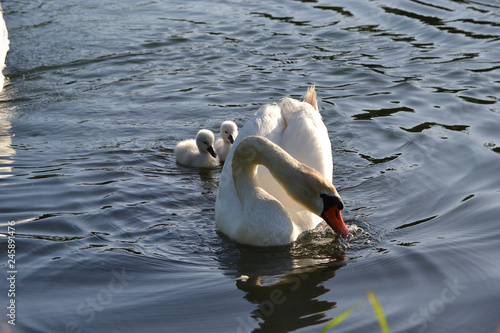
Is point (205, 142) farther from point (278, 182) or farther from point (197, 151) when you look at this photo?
point (278, 182)

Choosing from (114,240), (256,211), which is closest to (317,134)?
(256,211)

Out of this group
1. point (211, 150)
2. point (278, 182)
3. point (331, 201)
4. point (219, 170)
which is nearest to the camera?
point (331, 201)

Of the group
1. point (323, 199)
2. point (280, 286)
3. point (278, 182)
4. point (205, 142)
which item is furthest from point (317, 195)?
point (205, 142)

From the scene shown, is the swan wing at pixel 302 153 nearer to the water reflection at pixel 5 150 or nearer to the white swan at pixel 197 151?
the white swan at pixel 197 151

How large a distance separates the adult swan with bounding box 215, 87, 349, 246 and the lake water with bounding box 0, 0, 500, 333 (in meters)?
0.20

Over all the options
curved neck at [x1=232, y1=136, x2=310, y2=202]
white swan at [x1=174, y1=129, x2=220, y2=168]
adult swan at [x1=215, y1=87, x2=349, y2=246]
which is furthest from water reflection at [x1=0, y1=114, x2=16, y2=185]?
curved neck at [x1=232, y1=136, x2=310, y2=202]

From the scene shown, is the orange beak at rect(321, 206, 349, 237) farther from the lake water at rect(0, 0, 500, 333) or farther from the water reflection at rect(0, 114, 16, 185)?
the water reflection at rect(0, 114, 16, 185)

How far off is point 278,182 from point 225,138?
299 cm

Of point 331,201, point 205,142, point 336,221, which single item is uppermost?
point 331,201

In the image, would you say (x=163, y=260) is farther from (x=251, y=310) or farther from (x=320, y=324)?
(x=320, y=324)

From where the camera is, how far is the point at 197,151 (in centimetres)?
905

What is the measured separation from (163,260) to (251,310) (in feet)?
3.71

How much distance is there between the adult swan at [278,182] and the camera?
6.25m

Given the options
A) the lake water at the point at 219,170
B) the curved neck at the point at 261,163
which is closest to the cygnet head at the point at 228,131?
the lake water at the point at 219,170
